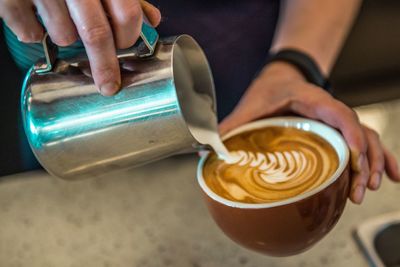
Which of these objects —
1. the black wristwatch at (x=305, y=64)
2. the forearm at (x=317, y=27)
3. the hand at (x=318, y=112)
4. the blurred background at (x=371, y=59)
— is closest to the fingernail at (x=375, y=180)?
the hand at (x=318, y=112)

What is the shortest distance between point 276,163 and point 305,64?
0.78 feet

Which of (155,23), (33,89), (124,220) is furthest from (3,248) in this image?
(155,23)

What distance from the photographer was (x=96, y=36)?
502mm

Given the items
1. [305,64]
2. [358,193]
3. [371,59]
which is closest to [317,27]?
[305,64]

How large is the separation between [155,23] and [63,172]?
0.61 ft

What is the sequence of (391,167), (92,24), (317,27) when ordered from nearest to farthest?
(92,24) < (391,167) < (317,27)

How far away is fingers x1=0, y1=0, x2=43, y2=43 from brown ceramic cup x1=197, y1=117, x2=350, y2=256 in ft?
0.80

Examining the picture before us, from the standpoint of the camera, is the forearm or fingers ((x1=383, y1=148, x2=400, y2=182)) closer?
fingers ((x1=383, y1=148, x2=400, y2=182))

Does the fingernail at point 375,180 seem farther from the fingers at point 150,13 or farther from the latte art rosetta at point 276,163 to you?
the fingers at point 150,13

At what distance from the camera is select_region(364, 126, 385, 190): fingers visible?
694 millimetres

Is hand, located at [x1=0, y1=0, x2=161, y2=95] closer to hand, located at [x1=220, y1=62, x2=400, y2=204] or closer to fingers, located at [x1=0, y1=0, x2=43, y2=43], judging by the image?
fingers, located at [x1=0, y1=0, x2=43, y2=43]

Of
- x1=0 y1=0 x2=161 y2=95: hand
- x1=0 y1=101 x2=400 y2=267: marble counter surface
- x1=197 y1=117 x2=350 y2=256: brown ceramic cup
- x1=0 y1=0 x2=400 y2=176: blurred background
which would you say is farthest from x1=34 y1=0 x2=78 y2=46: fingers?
x1=0 y1=0 x2=400 y2=176: blurred background

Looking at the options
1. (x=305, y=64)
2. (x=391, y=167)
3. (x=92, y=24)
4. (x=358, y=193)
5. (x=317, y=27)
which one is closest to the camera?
(x=92, y=24)

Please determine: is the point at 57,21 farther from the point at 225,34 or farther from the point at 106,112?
the point at 225,34
